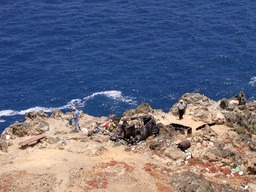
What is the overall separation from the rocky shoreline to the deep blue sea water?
743 inches

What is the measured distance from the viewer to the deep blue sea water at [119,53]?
8312cm

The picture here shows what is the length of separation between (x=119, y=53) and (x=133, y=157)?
44516 millimetres

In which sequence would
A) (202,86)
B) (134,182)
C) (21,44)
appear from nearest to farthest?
(134,182) → (202,86) → (21,44)

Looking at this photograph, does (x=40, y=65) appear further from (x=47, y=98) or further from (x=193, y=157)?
(x=193, y=157)

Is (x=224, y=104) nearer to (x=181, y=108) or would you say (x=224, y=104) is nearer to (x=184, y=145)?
(x=181, y=108)

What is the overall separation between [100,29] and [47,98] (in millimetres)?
25791

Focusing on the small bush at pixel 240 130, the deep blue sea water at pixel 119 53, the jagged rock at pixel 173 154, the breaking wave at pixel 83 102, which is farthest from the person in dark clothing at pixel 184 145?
the breaking wave at pixel 83 102

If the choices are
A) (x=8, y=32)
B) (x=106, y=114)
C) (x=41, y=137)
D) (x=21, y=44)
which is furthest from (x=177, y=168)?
(x=8, y=32)

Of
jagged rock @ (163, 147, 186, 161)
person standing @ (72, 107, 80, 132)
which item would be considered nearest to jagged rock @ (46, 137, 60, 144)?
person standing @ (72, 107, 80, 132)

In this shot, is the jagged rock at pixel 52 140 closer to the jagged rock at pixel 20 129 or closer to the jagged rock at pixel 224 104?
the jagged rock at pixel 20 129

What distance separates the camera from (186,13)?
107062 millimetres

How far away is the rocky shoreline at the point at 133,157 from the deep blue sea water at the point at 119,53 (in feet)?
61.9

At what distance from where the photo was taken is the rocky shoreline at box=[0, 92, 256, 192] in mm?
47906

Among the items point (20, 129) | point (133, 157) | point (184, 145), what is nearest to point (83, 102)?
point (20, 129)
